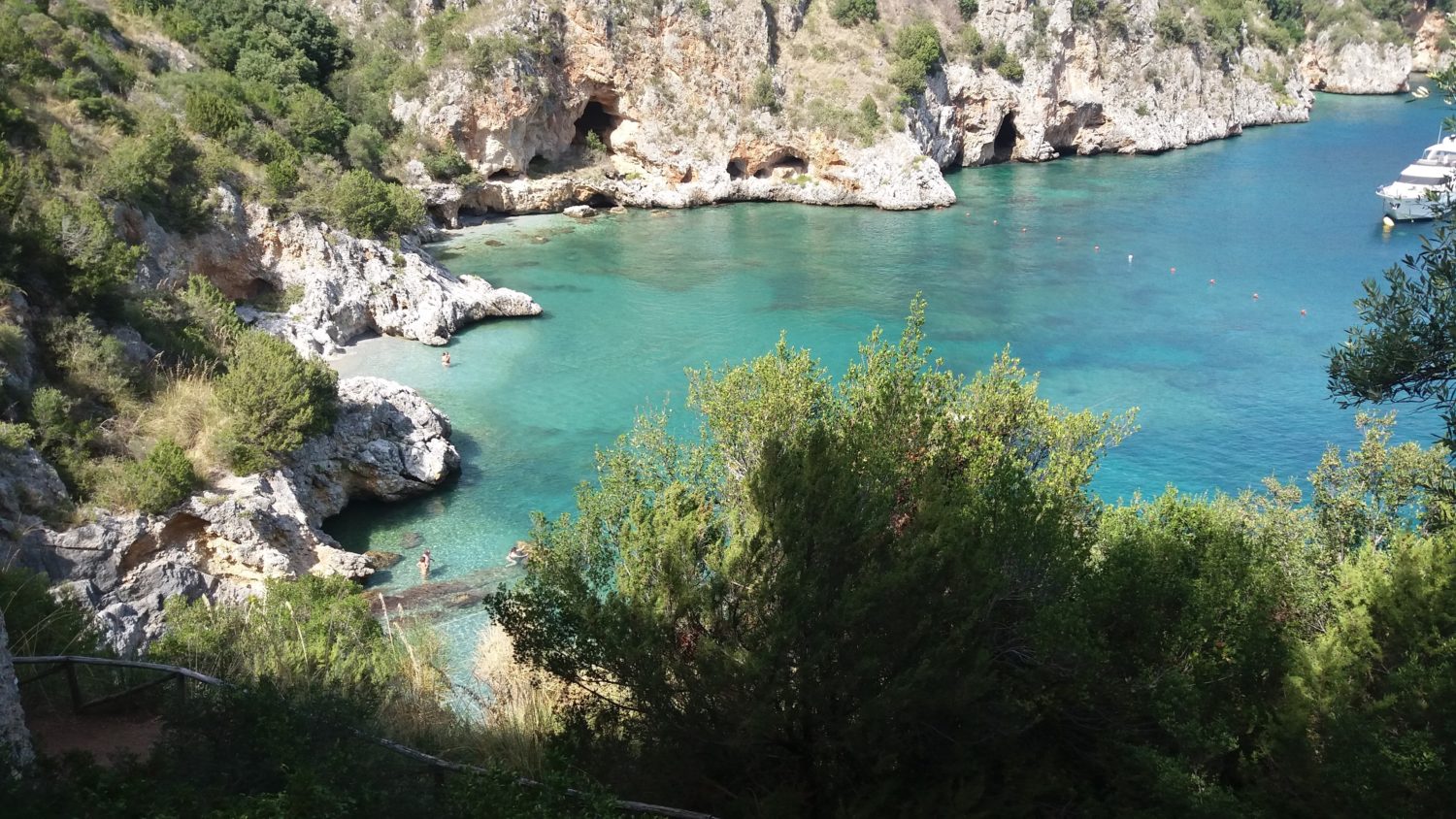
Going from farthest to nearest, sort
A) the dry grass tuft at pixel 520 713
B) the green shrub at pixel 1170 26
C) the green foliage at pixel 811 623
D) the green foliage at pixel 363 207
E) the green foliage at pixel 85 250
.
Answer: the green shrub at pixel 1170 26, the green foliage at pixel 363 207, the green foliage at pixel 85 250, the dry grass tuft at pixel 520 713, the green foliage at pixel 811 623

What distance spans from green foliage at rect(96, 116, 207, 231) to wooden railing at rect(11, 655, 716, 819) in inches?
829

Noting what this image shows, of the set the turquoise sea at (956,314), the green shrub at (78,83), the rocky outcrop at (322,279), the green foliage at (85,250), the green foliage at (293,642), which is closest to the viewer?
the green foliage at (293,642)

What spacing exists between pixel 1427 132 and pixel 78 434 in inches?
3460

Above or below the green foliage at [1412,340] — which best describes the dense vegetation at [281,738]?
below

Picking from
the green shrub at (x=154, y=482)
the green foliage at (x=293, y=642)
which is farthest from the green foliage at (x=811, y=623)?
the green shrub at (x=154, y=482)

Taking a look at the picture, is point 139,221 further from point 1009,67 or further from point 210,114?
point 1009,67

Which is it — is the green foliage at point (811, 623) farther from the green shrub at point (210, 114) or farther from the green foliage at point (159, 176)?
the green shrub at point (210, 114)

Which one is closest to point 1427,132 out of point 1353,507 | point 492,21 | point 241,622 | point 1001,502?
point 492,21

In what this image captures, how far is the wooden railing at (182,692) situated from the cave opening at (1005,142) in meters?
67.3

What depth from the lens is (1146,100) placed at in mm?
70688

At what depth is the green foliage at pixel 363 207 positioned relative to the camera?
35.6 meters

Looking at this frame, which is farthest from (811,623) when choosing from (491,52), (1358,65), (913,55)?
(1358,65)

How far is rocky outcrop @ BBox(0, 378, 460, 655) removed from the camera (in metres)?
16.1

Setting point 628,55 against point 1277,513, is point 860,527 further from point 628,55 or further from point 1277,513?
point 628,55
